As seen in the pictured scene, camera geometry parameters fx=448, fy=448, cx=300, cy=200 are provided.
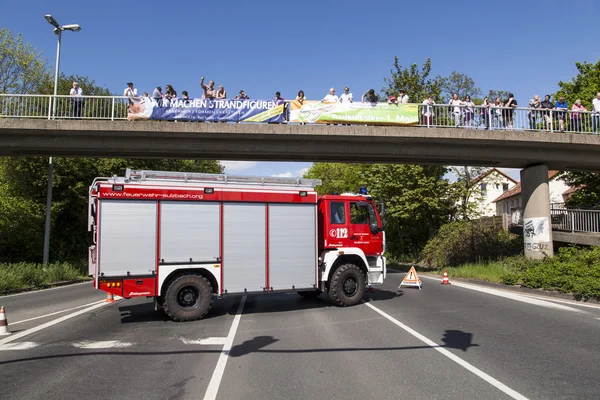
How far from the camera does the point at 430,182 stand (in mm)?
27828

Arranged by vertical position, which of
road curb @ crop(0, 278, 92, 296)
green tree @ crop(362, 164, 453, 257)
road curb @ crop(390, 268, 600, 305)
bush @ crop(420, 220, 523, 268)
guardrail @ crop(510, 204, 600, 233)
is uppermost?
green tree @ crop(362, 164, 453, 257)

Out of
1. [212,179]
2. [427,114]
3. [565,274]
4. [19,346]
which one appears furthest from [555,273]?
[19,346]

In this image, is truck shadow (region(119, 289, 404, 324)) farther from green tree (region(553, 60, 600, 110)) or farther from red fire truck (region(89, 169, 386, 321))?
green tree (region(553, 60, 600, 110))

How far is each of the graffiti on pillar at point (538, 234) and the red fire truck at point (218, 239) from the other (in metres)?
10.8

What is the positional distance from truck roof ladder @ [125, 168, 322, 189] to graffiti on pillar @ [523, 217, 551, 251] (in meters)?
12.5

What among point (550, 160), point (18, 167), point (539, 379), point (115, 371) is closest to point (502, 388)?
point (539, 379)

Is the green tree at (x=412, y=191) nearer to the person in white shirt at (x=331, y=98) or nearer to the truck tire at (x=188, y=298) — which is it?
the person in white shirt at (x=331, y=98)

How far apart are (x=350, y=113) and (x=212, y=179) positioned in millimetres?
8899

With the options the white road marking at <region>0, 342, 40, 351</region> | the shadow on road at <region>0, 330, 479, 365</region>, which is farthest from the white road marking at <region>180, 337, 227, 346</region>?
the white road marking at <region>0, 342, 40, 351</region>

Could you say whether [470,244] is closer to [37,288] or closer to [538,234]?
[538,234]

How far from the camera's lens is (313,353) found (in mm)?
6570

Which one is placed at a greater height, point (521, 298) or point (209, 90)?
point (209, 90)

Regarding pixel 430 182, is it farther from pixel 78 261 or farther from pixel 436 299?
pixel 78 261

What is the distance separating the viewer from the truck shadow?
33.0 ft
